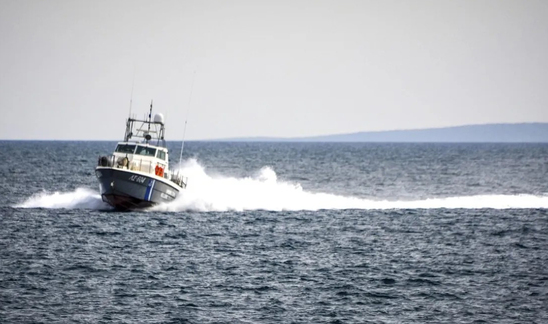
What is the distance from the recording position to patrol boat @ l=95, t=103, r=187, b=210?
47.0 meters

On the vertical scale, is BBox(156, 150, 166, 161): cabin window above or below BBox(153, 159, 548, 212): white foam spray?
above

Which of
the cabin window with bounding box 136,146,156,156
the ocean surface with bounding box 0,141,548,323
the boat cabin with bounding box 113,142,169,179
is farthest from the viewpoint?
the cabin window with bounding box 136,146,156,156

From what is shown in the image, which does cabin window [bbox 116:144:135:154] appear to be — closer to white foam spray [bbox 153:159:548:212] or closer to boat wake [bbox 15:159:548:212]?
boat wake [bbox 15:159:548:212]

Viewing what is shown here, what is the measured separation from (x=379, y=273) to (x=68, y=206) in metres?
27.4

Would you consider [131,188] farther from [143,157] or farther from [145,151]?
[145,151]

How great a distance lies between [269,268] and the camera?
3528cm

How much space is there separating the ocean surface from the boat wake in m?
0.14

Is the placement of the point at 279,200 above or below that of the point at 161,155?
below

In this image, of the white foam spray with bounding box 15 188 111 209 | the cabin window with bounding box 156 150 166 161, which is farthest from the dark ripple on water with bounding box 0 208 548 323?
the cabin window with bounding box 156 150 166 161

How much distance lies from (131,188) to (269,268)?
1522 centimetres

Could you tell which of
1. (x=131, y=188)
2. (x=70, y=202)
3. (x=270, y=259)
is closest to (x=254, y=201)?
(x=131, y=188)

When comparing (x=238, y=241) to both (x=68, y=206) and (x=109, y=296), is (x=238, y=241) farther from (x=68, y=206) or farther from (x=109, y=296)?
(x=68, y=206)

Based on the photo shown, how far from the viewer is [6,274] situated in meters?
32.7

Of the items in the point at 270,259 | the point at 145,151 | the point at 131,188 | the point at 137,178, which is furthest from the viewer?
the point at 145,151
